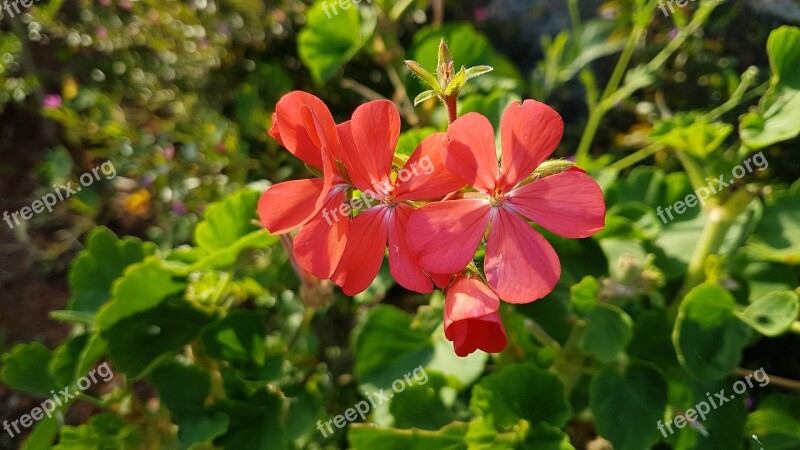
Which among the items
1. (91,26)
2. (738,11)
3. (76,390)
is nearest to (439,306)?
(76,390)

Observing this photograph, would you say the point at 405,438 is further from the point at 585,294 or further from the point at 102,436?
the point at 102,436

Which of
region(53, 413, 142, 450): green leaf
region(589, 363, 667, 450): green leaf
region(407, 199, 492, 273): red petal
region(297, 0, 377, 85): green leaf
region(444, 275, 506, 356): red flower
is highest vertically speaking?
region(297, 0, 377, 85): green leaf

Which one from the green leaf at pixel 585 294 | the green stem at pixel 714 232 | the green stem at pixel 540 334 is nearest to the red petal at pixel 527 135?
the green leaf at pixel 585 294

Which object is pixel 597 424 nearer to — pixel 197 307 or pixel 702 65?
pixel 197 307

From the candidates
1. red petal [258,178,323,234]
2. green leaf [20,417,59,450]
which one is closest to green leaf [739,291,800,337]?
red petal [258,178,323,234]

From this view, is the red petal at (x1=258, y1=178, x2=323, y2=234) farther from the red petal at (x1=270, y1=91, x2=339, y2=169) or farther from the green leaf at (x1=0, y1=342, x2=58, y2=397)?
the green leaf at (x1=0, y1=342, x2=58, y2=397)

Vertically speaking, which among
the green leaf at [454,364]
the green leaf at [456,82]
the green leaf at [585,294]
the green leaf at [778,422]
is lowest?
the green leaf at [778,422]

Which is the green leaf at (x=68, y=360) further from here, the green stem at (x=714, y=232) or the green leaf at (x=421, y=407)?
the green stem at (x=714, y=232)

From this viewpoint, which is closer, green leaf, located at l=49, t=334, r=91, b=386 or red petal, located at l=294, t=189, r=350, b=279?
red petal, located at l=294, t=189, r=350, b=279
